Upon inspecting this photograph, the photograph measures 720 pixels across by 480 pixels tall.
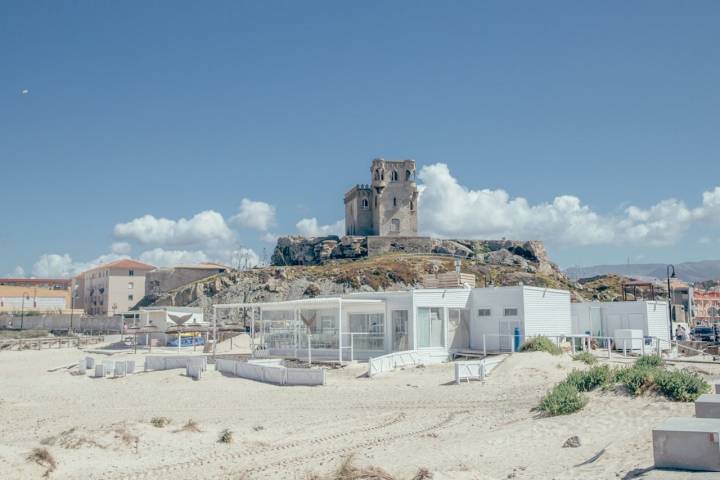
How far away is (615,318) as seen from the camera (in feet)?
110

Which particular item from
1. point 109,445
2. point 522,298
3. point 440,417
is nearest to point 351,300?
point 522,298

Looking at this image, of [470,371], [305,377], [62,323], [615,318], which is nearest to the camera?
[470,371]

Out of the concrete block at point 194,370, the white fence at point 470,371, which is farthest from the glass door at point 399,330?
the concrete block at point 194,370

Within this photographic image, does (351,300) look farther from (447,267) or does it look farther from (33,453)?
(447,267)

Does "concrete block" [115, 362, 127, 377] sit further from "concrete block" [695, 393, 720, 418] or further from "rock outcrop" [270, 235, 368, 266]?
"rock outcrop" [270, 235, 368, 266]

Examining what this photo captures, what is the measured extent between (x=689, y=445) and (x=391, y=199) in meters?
76.2

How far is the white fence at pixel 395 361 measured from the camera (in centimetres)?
2400

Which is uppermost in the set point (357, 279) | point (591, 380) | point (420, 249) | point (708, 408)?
point (420, 249)

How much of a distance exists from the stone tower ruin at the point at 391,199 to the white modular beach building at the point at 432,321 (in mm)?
52479

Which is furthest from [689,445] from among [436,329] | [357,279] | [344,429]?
[357,279]

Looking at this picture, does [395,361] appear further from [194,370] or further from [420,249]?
[420,249]

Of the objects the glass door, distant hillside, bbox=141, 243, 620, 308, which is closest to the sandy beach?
the glass door

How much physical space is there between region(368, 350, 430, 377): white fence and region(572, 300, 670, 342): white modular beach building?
34.5 ft

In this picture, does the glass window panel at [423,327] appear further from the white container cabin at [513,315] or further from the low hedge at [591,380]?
the low hedge at [591,380]
